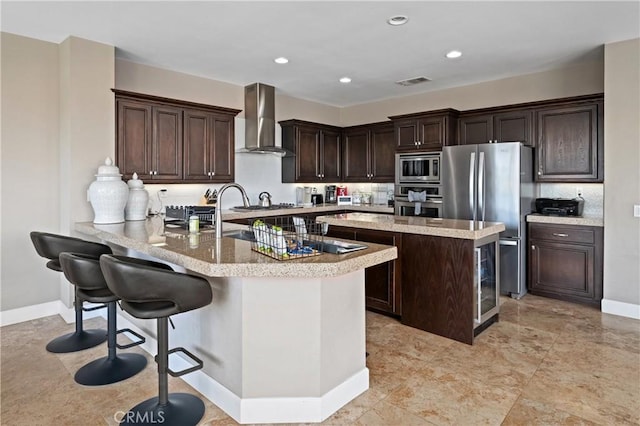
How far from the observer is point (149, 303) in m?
2.11

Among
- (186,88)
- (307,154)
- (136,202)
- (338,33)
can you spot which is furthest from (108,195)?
(307,154)

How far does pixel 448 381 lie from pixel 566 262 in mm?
2689

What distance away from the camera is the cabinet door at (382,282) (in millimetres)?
3654

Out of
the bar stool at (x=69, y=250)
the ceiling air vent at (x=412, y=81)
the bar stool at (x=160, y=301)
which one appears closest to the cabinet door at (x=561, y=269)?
the ceiling air vent at (x=412, y=81)

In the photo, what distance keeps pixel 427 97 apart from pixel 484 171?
192 cm

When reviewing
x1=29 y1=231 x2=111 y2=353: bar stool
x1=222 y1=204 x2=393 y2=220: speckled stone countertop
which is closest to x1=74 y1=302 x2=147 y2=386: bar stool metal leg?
x1=29 y1=231 x2=111 y2=353: bar stool

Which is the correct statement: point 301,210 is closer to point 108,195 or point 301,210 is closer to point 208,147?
point 208,147

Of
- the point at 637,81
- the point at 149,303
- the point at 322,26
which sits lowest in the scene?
the point at 149,303

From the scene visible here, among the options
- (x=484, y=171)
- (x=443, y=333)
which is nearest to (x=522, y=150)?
(x=484, y=171)

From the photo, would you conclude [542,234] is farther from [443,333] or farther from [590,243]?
[443,333]

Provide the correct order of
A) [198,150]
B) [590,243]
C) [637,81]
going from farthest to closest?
[198,150] → [590,243] → [637,81]

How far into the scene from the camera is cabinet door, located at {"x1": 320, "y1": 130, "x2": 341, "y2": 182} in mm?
6609

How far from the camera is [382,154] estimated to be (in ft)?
21.1

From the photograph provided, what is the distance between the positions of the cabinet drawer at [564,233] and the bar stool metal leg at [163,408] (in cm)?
405
